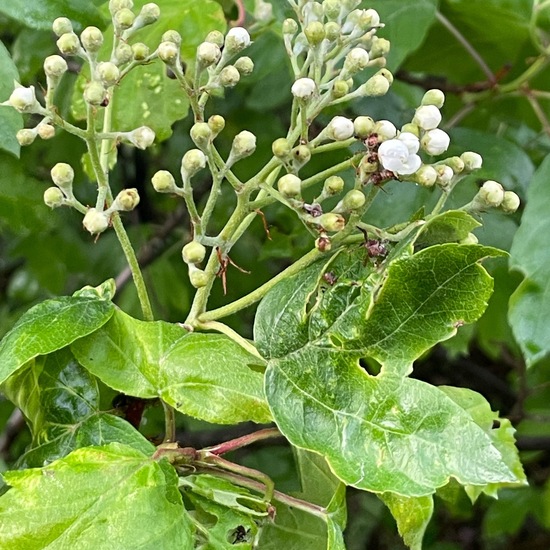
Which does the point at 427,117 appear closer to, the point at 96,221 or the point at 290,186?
the point at 290,186

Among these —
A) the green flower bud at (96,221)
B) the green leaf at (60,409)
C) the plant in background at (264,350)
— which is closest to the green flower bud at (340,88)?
the plant in background at (264,350)

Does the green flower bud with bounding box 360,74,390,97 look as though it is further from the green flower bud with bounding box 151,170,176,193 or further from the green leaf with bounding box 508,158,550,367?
the green leaf with bounding box 508,158,550,367

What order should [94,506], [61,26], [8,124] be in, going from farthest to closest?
[8,124]
[61,26]
[94,506]

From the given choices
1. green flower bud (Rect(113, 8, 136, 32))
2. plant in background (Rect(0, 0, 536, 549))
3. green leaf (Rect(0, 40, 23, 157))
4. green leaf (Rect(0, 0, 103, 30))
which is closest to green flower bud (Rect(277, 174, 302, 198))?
plant in background (Rect(0, 0, 536, 549))

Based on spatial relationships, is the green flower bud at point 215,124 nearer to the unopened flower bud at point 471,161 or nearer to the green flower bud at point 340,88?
the green flower bud at point 340,88

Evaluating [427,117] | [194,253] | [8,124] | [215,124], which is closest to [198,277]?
[194,253]

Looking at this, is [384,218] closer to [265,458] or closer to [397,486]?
[397,486]
